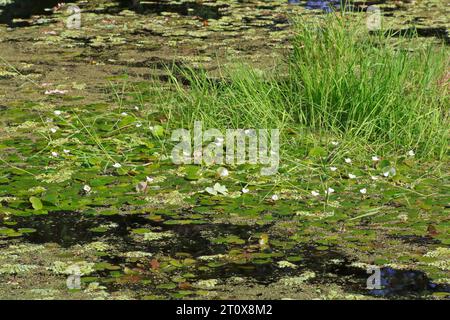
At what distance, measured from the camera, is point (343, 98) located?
279 inches

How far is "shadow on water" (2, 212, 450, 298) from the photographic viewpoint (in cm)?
495

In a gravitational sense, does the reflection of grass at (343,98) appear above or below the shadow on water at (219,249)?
above

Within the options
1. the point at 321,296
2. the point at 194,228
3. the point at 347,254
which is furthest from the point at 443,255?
the point at 194,228

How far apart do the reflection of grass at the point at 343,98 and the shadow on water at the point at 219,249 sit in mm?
1470

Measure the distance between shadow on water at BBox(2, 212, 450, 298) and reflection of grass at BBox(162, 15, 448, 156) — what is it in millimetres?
1470

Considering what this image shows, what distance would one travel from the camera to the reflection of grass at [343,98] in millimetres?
6918

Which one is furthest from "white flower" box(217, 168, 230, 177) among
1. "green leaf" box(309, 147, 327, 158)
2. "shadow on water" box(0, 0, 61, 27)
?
"shadow on water" box(0, 0, 61, 27)

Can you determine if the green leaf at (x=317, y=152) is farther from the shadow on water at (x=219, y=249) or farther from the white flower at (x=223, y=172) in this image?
the shadow on water at (x=219, y=249)

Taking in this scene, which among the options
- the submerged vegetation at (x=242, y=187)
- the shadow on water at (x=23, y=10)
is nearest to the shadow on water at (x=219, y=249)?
the submerged vegetation at (x=242, y=187)

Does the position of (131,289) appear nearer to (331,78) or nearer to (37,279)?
(37,279)

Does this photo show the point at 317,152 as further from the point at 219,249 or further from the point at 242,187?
the point at 219,249

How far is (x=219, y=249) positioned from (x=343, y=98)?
2.16 meters

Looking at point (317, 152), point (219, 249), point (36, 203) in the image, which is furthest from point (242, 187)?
point (36, 203)
